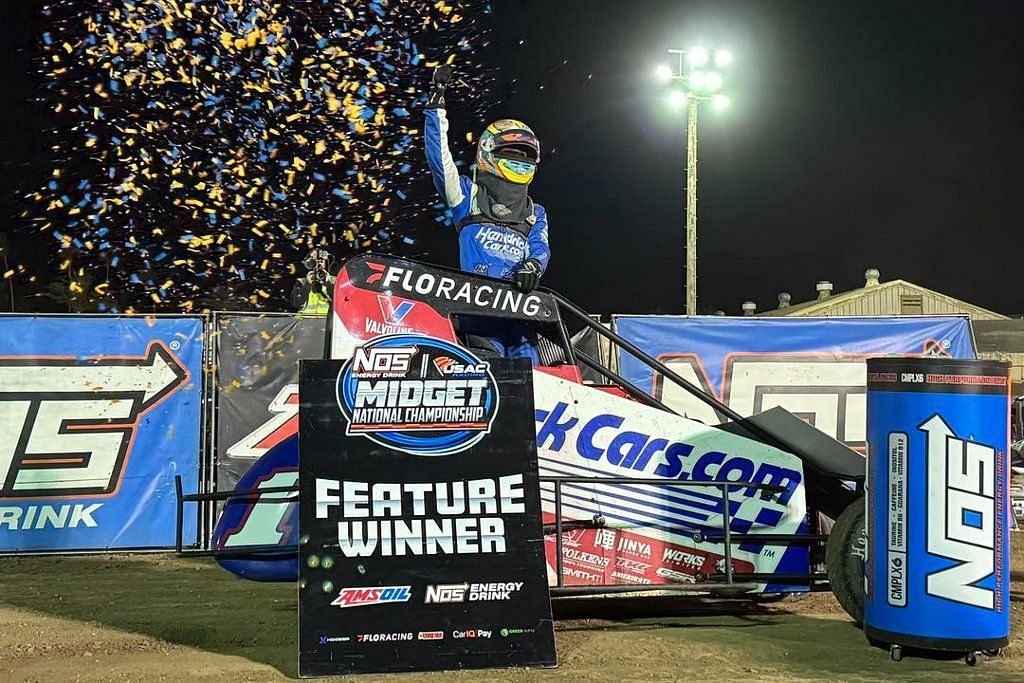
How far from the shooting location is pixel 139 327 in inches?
393

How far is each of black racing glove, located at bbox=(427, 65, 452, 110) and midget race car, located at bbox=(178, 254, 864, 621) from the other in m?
2.06

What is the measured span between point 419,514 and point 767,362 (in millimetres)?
6071

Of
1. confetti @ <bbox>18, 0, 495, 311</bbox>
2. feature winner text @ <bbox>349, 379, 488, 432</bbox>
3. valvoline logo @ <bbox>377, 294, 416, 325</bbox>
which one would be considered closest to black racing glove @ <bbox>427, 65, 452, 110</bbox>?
confetti @ <bbox>18, 0, 495, 311</bbox>

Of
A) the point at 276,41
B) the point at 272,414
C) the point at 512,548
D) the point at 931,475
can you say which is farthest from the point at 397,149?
the point at 931,475

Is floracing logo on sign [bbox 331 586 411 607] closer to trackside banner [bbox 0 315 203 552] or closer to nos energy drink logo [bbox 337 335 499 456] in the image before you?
nos energy drink logo [bbox 337 335 499 456]

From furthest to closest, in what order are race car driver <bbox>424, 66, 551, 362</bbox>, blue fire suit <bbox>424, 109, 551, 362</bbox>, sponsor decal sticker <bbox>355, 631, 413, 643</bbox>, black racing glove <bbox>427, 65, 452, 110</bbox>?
race car driver <bbox>424, 66, 551, 362</bbox>, blue fire suit <bbox>424, 109, 551, 362</bbox>, black racing glove <bbox>427, 65, 452, 110</bbox>, sponsor decal sticker <bbox>355, 631, 413, 643</bbox>

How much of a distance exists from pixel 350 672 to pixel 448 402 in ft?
4.78

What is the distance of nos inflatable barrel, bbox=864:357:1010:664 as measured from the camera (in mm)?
5465

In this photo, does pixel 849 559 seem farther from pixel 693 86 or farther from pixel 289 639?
pixel 693 86

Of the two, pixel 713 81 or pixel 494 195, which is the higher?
pixel 713 81

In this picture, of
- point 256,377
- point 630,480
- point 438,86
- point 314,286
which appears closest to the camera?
point 630,480

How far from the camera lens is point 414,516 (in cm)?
532

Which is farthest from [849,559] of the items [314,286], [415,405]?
[314,286]

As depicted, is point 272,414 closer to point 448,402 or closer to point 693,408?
point 693,408
